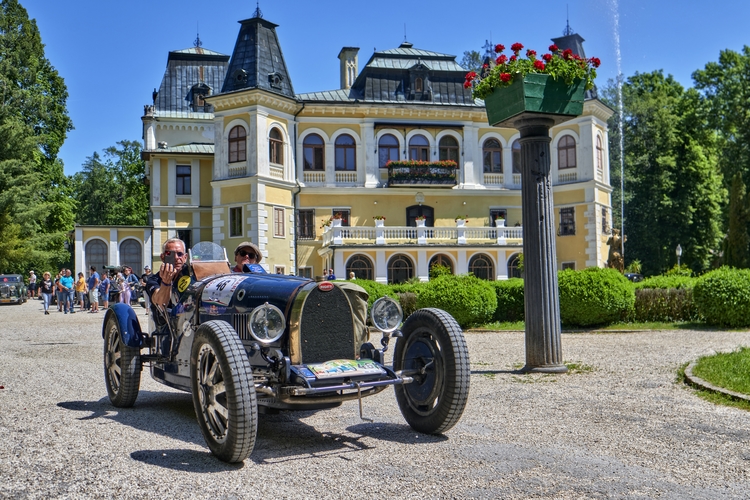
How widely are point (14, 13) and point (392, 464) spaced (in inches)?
2090

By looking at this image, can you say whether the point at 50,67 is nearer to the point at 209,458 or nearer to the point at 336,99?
the point at 336,99

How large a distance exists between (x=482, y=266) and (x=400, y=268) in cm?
436

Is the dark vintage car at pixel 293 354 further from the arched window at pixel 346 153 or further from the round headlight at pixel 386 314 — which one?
the arched window at pixel 346 153

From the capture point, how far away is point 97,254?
43.9 m

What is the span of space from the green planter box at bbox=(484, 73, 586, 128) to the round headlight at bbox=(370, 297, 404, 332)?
4.73 meters

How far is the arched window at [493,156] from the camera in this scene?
41.5 meters

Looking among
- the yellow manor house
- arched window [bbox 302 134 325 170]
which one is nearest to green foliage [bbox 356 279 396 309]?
the yellow manor house

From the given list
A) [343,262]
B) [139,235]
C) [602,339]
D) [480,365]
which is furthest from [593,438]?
[139,235]

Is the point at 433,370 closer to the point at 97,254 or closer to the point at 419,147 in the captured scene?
the point at 419,147

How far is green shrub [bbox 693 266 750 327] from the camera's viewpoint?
16.7 m

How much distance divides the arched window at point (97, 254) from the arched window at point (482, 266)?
70.9ft

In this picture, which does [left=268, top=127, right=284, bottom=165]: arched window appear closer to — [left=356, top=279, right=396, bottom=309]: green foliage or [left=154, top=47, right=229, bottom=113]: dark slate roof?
[left=154, top=47, right=229, bottom=113]: dark slate roof

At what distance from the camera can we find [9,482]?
4934 millimetres

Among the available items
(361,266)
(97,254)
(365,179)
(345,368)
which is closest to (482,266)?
(361,266)
